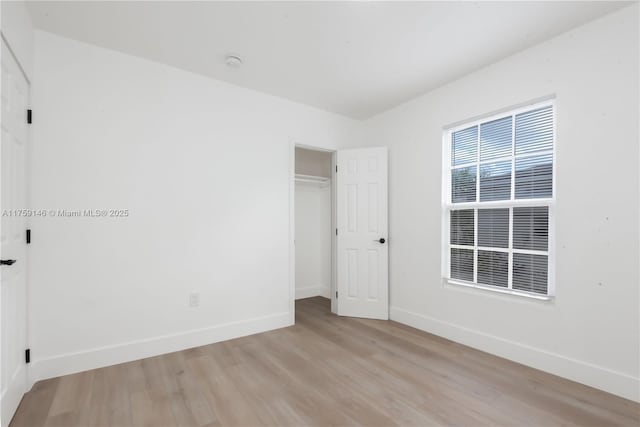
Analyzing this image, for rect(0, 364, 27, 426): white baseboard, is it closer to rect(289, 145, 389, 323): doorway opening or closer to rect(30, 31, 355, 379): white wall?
rect(30, 31, 355, 379): white wall

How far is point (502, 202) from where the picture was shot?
2.67m

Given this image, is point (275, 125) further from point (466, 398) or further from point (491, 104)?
point (466, 398)

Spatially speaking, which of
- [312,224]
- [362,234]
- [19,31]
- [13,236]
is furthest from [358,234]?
[19,31]

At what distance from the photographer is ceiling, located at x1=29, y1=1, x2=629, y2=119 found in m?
2.02

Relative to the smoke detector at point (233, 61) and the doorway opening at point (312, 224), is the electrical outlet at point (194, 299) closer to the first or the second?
the doorway opening at point (312, 224)

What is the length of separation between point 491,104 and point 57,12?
3586 mm

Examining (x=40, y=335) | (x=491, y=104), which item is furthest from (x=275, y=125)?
(x=40, y=335)

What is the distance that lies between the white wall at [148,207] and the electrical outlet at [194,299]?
0.14ft

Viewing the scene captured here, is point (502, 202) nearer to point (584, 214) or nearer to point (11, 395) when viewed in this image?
point (584, 214)

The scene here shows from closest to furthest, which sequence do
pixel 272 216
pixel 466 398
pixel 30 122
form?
pixel 466 398 < pixel 30 122 < pixel 272 216

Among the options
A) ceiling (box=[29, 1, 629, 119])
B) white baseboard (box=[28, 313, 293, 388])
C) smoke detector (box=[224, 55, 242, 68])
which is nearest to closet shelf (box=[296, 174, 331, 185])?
ceiling (box=[29, 1, 629, 119])

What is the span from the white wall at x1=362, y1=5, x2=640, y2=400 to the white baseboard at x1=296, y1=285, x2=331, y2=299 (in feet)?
7.29

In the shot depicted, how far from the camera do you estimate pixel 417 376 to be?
2260 mm

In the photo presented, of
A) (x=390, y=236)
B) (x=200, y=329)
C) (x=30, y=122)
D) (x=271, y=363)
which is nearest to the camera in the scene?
(x=30, y=122)
